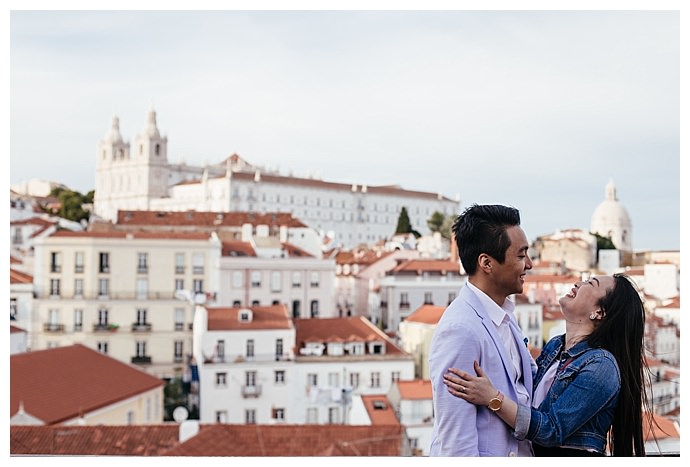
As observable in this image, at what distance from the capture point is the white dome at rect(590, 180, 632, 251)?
4394 cm

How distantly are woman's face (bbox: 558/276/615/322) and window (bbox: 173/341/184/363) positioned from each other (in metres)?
14.3

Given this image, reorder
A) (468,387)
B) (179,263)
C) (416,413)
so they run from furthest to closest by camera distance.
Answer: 1. (179,263)
2. (416,413)
3. (468,387)

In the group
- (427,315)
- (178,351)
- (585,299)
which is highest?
(585,299)

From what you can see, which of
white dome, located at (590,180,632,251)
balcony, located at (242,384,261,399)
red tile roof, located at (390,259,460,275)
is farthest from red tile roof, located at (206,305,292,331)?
white dome, located at (590,180,632,251)

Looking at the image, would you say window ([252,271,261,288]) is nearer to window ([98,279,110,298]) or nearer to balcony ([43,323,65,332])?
window ([98,279,110,298])

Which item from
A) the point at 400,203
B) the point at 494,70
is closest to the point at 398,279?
the point at 494,70

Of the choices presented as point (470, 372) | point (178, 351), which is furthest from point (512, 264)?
point (178, 351)

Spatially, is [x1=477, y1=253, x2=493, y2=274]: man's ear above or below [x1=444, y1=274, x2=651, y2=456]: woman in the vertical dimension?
above

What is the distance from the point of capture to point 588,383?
118cm

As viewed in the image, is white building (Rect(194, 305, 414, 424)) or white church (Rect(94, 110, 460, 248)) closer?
white building (Rect(194, 305, 414, 424))

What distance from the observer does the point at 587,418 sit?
1.18 m

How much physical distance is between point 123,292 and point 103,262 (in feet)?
Answer: 2.29

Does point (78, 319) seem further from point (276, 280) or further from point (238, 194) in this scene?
point (238, 194)
